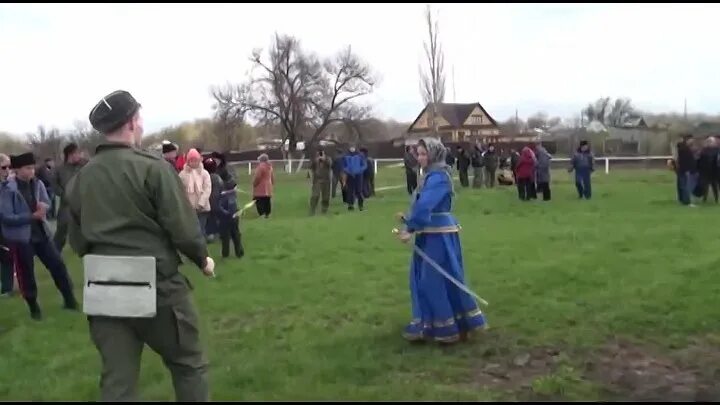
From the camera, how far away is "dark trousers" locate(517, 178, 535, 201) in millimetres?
24281

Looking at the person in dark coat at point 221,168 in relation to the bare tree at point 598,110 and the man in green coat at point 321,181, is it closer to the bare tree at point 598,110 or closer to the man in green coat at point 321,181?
the man in green coat at point 321,181

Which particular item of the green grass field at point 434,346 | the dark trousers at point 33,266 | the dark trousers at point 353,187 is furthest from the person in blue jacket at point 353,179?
the dark trousers at point 33,266

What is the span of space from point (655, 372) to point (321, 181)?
1668 cm

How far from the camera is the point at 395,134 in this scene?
9156cm

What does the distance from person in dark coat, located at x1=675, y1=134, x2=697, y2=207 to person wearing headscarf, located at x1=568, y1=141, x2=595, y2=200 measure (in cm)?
295

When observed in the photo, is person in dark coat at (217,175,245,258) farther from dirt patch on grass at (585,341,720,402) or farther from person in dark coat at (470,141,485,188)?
person in dark coat at (470,141,485,188)

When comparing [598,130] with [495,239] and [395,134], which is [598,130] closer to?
[395,134]

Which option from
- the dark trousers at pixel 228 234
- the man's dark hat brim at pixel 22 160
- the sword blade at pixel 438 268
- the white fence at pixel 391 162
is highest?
the man's dark hat brim at pixel 22 160

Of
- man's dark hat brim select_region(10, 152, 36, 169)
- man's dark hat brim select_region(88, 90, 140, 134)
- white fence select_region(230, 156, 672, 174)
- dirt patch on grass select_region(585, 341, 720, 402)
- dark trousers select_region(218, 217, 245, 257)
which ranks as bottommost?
white fence select_region(230, 156, 672, 174)

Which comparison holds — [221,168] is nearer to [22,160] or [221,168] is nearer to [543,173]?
[22,160]

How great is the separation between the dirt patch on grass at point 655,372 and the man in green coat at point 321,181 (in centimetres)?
1529

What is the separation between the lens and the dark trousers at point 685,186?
69.1ft

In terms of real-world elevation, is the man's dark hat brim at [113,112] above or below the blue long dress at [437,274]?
above

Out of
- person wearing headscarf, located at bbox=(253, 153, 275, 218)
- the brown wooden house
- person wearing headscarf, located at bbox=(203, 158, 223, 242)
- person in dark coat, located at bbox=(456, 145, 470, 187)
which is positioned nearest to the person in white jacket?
person wearing headscarf, located at bbox=(203, 158, 223, 242)
